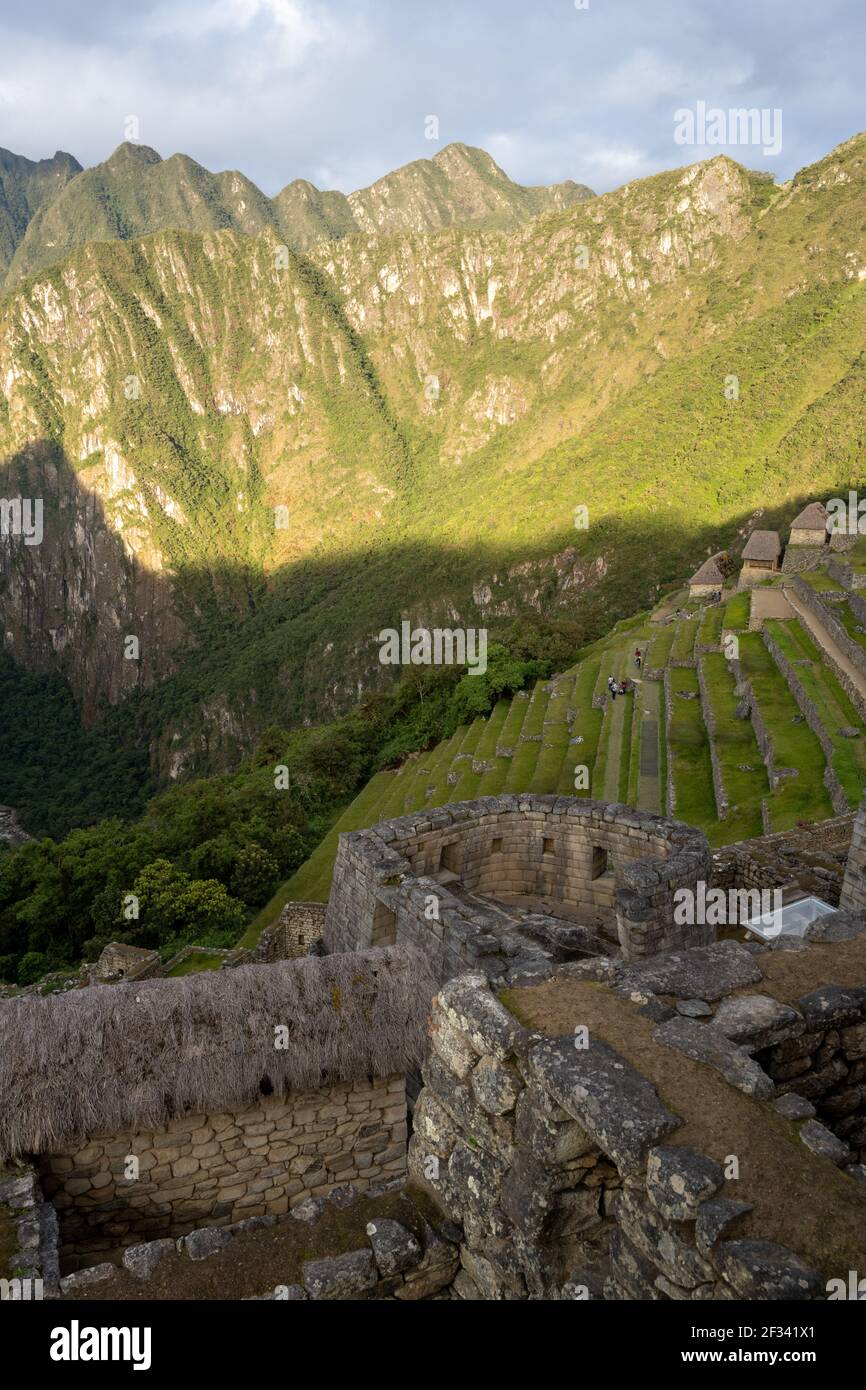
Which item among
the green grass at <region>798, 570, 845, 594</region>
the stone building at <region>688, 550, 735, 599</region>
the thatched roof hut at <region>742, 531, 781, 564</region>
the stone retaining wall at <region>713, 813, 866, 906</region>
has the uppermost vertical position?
the thatched roof hut at <region>742, 531, 781, 564</region>

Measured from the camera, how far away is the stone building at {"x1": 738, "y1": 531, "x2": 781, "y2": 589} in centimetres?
5888

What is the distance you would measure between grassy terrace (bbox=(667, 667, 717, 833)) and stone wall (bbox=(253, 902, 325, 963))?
10.3 m

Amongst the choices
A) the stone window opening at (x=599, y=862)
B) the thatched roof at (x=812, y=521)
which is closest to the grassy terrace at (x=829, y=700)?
the stone window opening at (x=599, y=862)

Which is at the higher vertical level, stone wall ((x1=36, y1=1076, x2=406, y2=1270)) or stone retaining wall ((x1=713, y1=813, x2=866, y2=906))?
stone retaining wall ((x1=713, y1=813, x2=866, y2=906))

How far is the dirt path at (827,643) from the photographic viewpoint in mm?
29342

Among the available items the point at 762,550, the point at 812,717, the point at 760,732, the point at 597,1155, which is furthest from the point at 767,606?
the point at 597,1155

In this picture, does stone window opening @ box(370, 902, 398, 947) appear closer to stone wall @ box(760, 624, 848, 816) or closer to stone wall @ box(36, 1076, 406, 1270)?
stone wall @ box(36, 1076, 406, 1270)

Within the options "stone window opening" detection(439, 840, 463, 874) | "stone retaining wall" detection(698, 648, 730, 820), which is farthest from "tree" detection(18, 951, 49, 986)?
"stone retaining wall" detection(698, 648, 730, 820)

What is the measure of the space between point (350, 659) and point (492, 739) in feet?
295

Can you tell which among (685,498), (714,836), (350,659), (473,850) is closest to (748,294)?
(685,498)

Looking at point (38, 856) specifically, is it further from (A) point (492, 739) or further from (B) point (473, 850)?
(B) point (473, 850)

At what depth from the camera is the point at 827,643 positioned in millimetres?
34719

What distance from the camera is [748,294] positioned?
488 ft

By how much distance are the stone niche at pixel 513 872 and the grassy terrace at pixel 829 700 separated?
12.1 m
